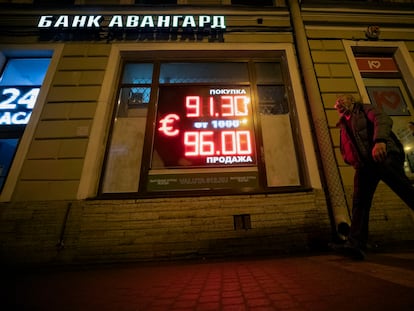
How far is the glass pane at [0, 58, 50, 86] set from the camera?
473 centimetres

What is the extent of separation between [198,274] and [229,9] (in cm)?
571

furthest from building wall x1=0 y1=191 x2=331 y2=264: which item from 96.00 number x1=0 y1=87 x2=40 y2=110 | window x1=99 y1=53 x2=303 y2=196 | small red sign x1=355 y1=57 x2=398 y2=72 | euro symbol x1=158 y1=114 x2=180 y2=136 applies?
small red sign x1=355 y1=57 x2=398 y2=72

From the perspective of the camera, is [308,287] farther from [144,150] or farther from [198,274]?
[144,150]

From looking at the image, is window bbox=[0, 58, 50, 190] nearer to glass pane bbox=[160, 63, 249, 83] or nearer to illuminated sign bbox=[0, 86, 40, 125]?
illuminated sign bbox=[0, 86, 40, 125]

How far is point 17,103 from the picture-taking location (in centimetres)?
448

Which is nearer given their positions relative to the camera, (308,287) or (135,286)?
(308,287)

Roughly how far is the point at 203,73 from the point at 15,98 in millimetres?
3961

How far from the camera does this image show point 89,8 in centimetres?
518

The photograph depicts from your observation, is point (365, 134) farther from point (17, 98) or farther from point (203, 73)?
point (17, 98)

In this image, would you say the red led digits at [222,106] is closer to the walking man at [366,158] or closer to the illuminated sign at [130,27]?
the illuminated sign at [130,27]

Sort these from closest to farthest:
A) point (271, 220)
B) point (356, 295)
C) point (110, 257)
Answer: point (356, 295), point (110, 257), point (271, 220)

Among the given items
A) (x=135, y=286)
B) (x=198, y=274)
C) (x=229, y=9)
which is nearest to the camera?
(x=135, y=286)

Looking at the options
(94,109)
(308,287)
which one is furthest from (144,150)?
(308,287)

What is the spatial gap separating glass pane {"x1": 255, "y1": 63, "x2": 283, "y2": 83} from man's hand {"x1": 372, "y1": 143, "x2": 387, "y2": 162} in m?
3.11
